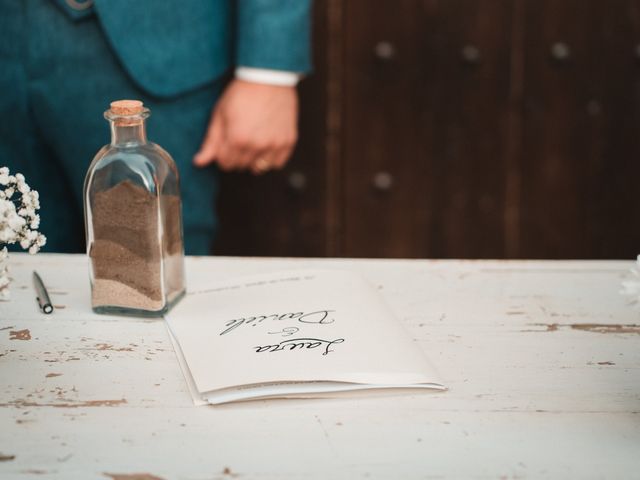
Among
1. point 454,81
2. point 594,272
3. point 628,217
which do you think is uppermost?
point 454,81

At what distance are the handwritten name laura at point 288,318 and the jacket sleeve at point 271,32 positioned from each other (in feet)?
2.07

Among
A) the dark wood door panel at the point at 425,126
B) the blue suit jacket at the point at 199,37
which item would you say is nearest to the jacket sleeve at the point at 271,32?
the blue suit jacket at the point at 199,37

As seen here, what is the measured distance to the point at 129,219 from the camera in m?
0.76

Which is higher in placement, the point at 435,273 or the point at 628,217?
the point at 435,273

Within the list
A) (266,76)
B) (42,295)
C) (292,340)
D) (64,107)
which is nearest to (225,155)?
(266,76)

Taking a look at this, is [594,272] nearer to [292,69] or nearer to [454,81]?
[292,69]

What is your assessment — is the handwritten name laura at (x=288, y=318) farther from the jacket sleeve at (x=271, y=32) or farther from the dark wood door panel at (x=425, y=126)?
the dark wood door panel at (x=425, y=126)

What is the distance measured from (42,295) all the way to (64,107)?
1.63ft

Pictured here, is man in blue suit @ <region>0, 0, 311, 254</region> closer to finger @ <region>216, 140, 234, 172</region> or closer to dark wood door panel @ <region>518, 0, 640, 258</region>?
finger @ <region>216, 140, 234, 172</region>

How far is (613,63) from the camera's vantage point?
1.77 metres

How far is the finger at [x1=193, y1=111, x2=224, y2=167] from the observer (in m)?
1.33

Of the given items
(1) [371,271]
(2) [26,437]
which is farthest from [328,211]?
(2) [26,437]

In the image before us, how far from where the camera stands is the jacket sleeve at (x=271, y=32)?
1.28 metres

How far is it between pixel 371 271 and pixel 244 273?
0.13 metres
